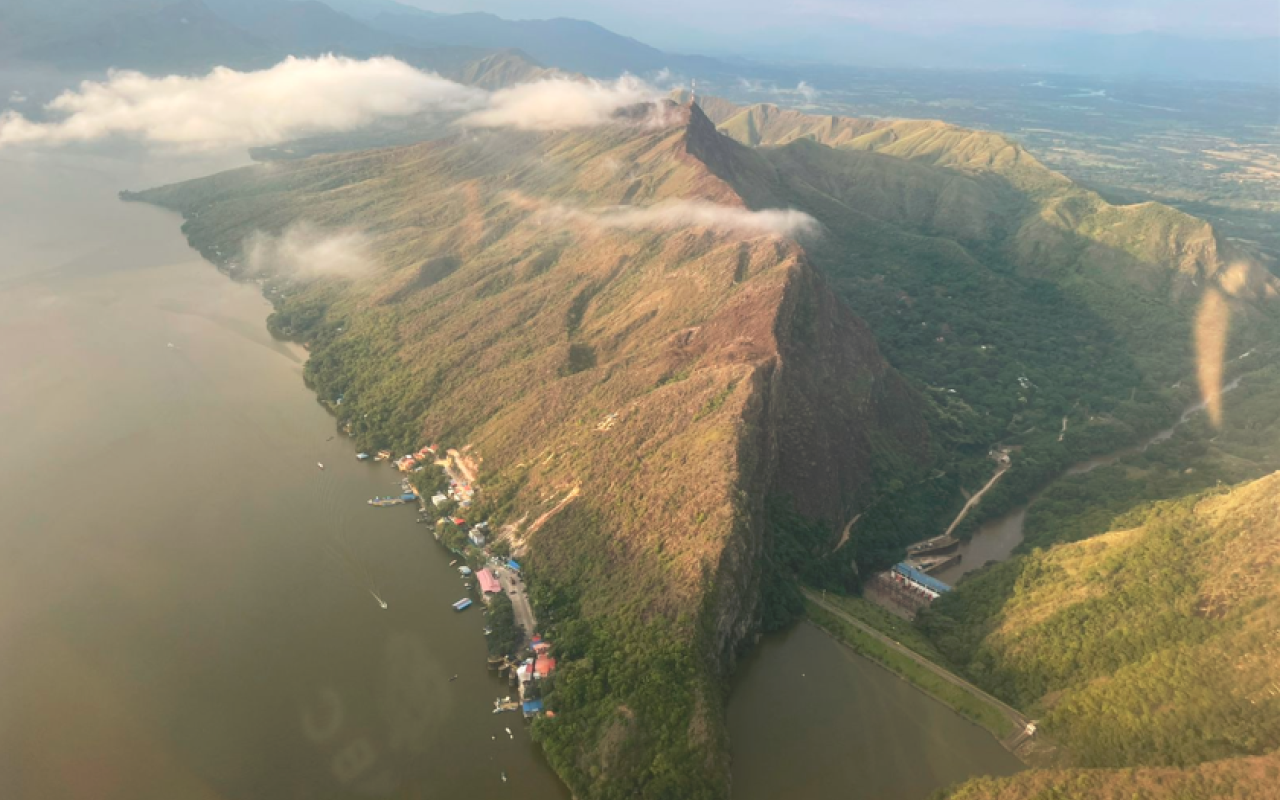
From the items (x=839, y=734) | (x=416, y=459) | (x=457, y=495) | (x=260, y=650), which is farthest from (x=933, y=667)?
(x=416, y=459)

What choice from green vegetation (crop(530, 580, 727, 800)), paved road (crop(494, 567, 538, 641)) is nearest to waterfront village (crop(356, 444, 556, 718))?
paved road (crop(494, 567, 538, 641))

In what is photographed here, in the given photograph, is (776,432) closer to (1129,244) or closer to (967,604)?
(967,604)

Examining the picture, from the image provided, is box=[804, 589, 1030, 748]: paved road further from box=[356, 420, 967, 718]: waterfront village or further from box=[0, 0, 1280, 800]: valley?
box=[356, 420, 967, 718]: waterfront village

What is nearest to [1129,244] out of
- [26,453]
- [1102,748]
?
[1102,748]

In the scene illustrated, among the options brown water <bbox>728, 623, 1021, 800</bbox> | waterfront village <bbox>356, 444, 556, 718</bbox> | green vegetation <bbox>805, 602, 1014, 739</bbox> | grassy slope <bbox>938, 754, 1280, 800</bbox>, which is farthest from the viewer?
waterfront village <bbox>356, 444, 556, 718</bbox>

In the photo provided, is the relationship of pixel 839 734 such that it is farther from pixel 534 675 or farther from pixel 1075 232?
pixel 1075 232
